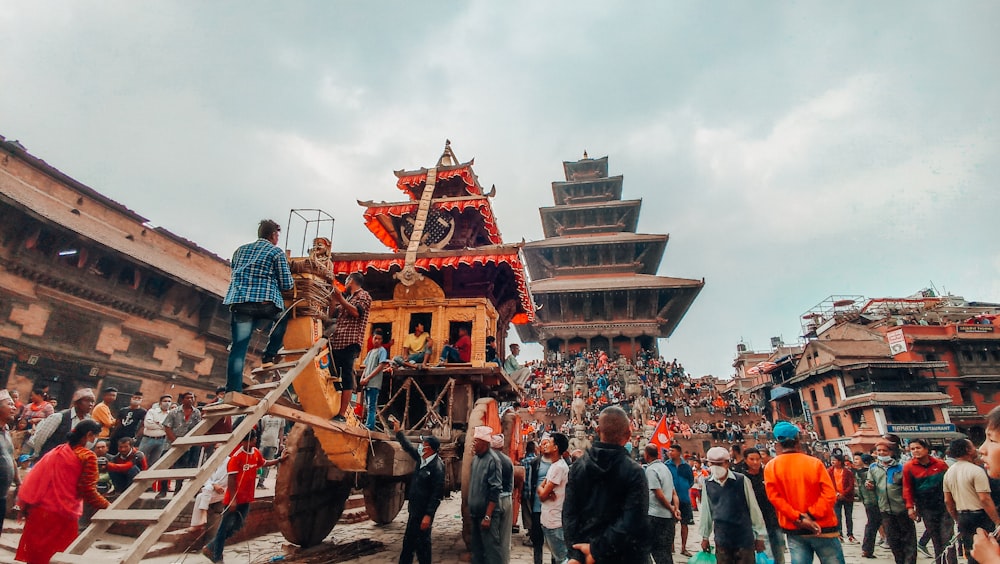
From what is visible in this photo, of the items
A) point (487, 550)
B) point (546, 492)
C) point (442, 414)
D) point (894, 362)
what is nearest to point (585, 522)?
point (546, 492)

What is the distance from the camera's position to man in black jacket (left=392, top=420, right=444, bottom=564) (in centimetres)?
502

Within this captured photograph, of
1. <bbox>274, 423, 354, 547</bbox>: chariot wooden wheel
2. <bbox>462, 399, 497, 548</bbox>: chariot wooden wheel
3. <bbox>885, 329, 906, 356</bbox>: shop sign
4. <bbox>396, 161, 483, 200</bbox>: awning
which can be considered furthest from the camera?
<bbox>885, 329, 906, 356</bbox>: shop sign

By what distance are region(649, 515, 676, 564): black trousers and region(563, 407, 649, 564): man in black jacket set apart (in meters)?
2.28

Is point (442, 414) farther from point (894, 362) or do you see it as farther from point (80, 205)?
point (894, 362)

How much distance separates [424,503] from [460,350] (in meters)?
3.14

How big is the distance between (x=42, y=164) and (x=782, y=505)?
21.0 m

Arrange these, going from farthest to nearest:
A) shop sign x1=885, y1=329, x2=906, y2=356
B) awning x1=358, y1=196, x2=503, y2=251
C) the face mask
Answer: shop sign x1=885, y1=329, x2=906, y2=356 → awning x1=358, y1=196, x2=503, y2=251 → the face mask

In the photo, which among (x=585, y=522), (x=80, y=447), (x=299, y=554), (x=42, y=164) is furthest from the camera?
(x=42, y=164)

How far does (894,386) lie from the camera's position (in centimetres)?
3136

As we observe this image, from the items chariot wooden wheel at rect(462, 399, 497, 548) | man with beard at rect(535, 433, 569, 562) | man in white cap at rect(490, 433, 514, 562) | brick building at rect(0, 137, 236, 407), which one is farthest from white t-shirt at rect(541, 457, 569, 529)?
brick building at rect(0, 137, 236, 407)

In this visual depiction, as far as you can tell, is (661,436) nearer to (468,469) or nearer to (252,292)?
(468,469)

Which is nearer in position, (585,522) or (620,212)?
(585,522)

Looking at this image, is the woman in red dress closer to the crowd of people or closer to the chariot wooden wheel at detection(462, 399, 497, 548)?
the crowd of people

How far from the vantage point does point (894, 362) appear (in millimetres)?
31438
